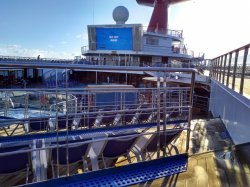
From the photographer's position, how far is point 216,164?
330cm

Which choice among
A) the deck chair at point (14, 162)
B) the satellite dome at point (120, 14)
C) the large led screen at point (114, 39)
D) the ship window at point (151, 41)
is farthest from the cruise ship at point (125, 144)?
the satellite dome at point (120, 14)

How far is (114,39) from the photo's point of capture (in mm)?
33000

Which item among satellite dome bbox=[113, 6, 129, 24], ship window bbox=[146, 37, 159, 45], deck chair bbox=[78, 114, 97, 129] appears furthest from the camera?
ship window bbox=[146, 37, 159, 45]

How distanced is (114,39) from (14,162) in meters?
31.5

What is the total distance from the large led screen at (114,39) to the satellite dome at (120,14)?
3.38m

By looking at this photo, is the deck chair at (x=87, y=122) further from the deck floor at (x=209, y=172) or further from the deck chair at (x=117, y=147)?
the deck chair at (x=117, y=147)

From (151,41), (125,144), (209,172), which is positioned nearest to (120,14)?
(151,41)

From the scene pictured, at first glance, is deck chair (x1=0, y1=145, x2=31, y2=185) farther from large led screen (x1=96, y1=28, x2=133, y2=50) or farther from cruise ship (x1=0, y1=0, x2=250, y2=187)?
large led screen (x1=96, y1=28, x2=133, y2=50)

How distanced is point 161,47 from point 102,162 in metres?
33.8

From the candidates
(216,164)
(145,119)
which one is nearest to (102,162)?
(216,164)

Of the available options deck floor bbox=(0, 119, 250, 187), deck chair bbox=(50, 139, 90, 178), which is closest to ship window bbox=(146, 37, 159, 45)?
deck floor bbox=(0, 119, 250, 187)

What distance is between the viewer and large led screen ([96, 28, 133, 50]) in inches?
1276

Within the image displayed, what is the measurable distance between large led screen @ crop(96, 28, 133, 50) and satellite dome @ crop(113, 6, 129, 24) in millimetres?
3379

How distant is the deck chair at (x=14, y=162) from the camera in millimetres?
2487
